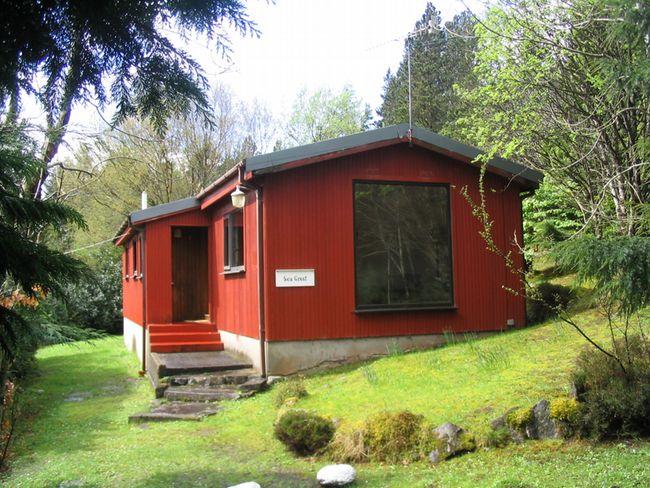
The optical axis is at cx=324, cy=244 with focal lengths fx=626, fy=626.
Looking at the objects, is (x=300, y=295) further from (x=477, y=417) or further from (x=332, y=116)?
(x=332, y=116)

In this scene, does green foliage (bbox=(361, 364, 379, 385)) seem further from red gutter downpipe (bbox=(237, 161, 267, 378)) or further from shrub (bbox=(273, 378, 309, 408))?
red gutter downpipe (bbox=(237, 161, 267, 378))

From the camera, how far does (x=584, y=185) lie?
11391mm

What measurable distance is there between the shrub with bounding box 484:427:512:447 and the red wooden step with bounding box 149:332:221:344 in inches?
321

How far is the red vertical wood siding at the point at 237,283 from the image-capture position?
10594mm

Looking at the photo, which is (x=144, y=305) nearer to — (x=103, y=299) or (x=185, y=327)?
(x=185, y=327)

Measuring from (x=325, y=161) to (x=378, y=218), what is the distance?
4.37ft

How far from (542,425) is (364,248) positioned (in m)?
5.29

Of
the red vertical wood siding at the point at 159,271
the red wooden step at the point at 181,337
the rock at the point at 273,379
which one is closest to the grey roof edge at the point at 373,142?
the rock at the point at 273,379

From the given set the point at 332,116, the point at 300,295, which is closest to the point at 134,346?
the point at 300,295

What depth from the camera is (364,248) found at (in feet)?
34.8

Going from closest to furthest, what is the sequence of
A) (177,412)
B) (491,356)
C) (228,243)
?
(491,356)
(177,412)
(228,243)

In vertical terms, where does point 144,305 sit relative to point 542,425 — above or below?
above

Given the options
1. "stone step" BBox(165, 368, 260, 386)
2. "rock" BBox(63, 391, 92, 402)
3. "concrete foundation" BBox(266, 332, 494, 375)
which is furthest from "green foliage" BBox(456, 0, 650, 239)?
"rock" BBox(63, 391, 92, 402)

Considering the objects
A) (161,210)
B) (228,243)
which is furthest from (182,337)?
(161,210)
